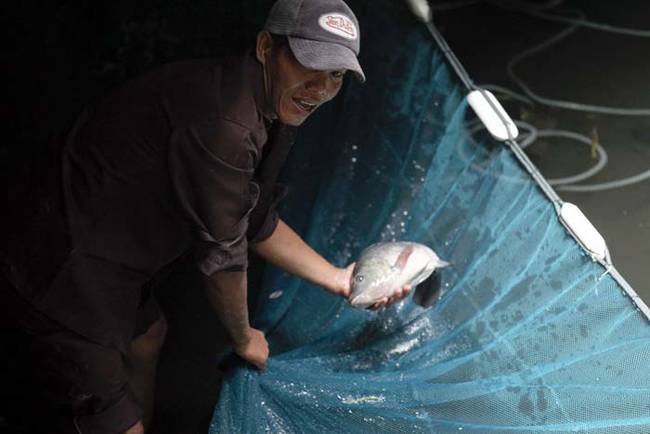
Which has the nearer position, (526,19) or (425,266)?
(425,266)

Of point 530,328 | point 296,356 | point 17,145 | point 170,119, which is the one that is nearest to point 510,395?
point 530,328

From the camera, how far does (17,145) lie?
7.83ft

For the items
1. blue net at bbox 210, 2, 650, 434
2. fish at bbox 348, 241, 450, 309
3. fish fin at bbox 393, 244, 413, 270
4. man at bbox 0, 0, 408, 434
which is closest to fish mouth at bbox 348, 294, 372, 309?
fish at bbox 348, 241, 450, 309

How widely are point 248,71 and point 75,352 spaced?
0.64 m

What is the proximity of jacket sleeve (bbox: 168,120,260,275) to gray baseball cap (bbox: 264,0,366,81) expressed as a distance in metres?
0.18

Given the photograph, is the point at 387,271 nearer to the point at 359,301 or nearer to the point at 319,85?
the point at 359,301

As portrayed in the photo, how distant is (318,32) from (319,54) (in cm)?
4

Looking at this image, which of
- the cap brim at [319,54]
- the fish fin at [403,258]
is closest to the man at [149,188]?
the cap brim at [319,54]

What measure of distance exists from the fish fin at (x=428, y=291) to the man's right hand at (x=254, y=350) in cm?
51

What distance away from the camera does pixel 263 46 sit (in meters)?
1.20

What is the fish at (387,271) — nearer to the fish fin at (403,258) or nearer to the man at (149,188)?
the fish fin at (403,258)

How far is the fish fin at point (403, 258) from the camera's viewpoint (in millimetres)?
1718

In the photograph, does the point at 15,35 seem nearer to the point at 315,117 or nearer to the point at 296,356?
the point at 315,117

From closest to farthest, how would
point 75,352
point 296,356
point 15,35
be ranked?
point 75,352
point 296,356
point 15,35
